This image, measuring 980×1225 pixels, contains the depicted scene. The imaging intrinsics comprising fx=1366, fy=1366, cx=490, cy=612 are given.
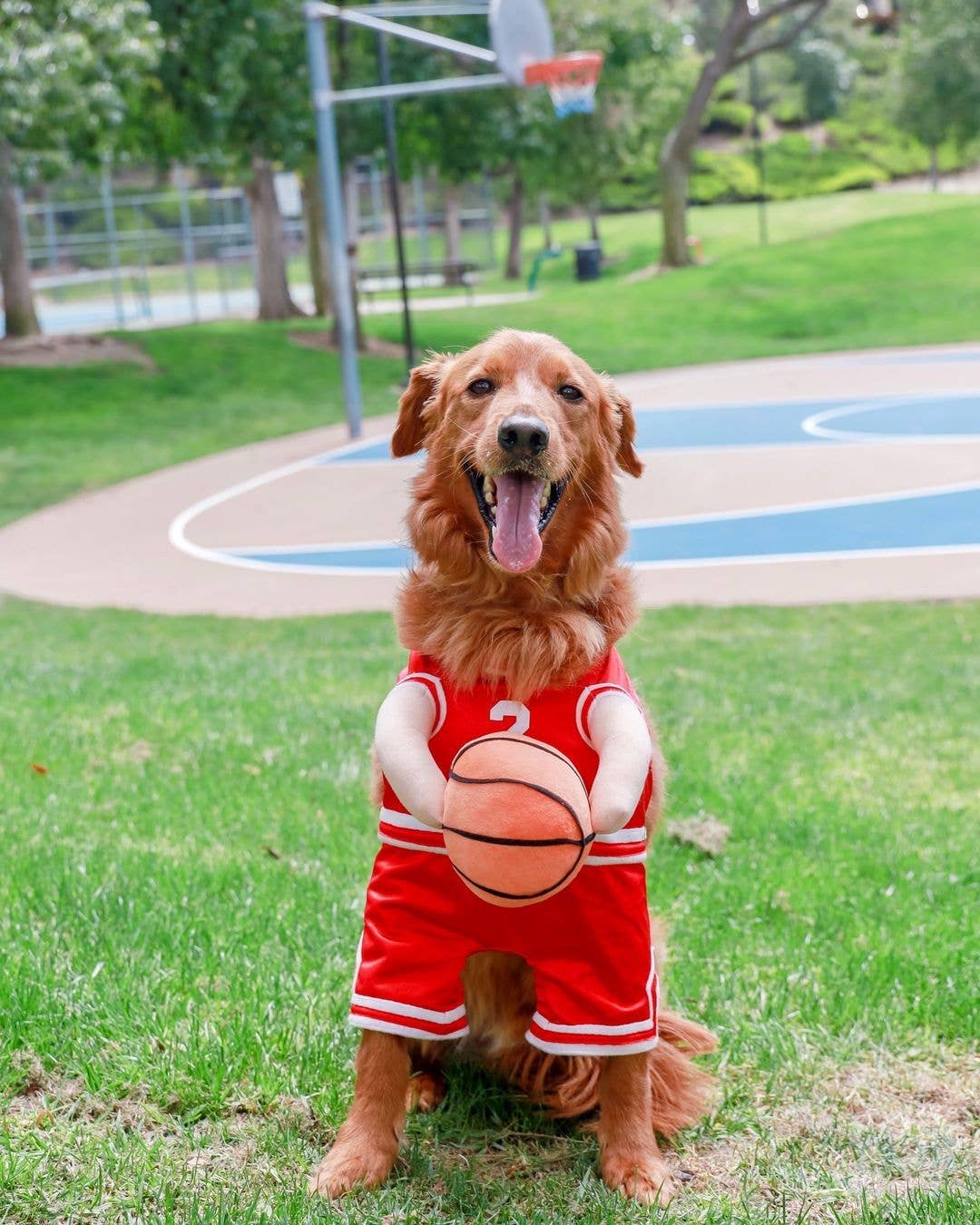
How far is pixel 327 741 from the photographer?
628 cm

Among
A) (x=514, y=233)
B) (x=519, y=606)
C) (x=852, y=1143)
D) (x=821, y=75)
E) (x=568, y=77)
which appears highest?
(x=821, y=75)

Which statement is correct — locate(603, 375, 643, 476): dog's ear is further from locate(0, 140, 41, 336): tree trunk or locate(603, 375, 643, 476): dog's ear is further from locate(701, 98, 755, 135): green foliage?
locate(701, 98, 755, 135): green foliage

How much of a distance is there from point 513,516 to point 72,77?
19840mm

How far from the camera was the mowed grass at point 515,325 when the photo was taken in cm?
2131

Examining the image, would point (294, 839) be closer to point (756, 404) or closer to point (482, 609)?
point (482, 609)

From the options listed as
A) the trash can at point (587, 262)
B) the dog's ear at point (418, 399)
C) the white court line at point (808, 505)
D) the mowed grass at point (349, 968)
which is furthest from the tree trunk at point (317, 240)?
the dog's ear at point (418, 399)

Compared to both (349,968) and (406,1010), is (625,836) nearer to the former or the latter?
(406,1010)

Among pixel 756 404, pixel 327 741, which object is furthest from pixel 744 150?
pixel 327 741

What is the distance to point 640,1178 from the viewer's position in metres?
2.86

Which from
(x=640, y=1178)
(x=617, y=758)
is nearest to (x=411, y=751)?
(x=617, y=758)

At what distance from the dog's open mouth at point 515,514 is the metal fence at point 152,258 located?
3110 cm

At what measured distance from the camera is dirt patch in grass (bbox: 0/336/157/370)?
2522 centimetres

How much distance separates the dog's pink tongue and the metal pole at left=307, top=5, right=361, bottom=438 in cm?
1769

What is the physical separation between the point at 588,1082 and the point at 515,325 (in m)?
26.7
